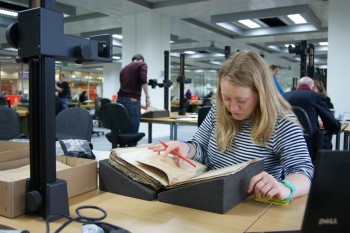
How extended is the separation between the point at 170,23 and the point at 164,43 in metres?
0.62

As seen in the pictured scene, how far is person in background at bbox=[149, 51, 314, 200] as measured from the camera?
114 cm

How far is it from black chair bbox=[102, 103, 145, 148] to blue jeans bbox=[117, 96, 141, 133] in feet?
0.24

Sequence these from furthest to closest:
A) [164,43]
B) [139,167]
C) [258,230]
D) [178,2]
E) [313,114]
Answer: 1. [164,43]
2. [178,2]
3. [313,114]
4. [139,167]
5. [258,230]

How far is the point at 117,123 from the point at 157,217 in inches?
105

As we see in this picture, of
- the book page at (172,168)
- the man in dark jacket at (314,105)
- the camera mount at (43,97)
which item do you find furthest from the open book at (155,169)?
the man in dark jacket at (314,105)

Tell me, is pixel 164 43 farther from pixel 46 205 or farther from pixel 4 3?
pixel 46 205

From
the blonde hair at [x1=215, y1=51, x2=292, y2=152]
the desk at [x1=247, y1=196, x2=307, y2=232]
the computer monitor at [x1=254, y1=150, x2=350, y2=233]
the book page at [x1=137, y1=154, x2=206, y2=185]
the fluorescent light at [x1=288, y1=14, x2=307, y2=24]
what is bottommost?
the desk at [x1=247, y1=196, x2=307, y2=232]

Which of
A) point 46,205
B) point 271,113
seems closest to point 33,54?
point 46,205

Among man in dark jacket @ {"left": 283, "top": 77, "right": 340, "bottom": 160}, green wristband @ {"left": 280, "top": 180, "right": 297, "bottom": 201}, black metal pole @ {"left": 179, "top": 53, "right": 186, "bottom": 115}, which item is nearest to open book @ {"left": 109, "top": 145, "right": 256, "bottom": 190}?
green wristband @ {"left": 280, "top": 180, "right": 297, "bottom": 201}

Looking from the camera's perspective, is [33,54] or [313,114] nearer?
[33,54]

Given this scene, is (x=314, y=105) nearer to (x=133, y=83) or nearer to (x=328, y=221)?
(x=133, y=83)

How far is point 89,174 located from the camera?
1058mm

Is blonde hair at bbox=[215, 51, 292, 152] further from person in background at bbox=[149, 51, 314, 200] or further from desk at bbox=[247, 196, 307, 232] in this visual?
desk at bbox=[247, 196, 307, 232]

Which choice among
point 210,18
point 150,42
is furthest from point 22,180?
point 210,18
